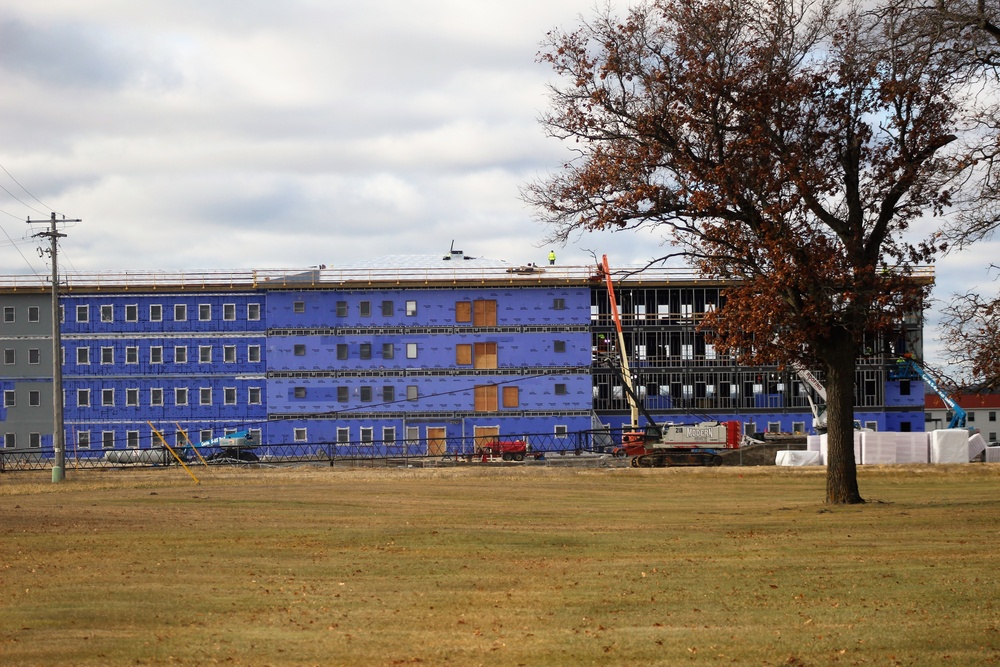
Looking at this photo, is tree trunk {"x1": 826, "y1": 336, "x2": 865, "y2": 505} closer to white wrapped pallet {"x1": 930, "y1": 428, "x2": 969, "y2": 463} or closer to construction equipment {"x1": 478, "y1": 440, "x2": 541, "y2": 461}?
white wrapped pallet {"x1": 930, "y1": 428, "x2": 969, "y2": 463}

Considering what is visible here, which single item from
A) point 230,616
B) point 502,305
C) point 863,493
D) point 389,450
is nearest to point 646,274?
point 502,305

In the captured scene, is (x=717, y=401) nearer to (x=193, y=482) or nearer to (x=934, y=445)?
(x=934, y=445)

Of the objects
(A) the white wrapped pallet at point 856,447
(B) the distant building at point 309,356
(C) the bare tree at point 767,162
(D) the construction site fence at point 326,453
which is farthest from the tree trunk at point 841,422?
(B) the distant building at point 309,356

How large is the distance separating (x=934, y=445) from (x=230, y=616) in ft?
174

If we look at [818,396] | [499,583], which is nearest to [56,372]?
[499,583]

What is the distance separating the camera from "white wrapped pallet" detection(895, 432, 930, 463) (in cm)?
6156

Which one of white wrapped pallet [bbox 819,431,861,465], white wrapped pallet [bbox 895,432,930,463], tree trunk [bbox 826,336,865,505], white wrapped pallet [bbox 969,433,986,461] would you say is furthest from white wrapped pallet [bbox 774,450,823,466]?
tree trunk [bbox 826,336,865,505]

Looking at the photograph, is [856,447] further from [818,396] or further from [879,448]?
[818,396]

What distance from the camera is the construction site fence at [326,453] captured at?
2822 inches

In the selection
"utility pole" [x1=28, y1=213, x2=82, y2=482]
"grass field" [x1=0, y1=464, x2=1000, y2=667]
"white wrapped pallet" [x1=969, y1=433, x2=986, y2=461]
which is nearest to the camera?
"grass field" [x1=0, y1=464, x2=1000, y2=667]

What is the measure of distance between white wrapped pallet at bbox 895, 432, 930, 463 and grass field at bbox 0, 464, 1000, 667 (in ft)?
90.2

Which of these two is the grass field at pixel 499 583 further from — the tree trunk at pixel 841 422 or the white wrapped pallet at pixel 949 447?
the white wrapped pallet at pixel 949 447

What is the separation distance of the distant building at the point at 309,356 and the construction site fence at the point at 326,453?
187 cm

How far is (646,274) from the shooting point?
8938 cm
